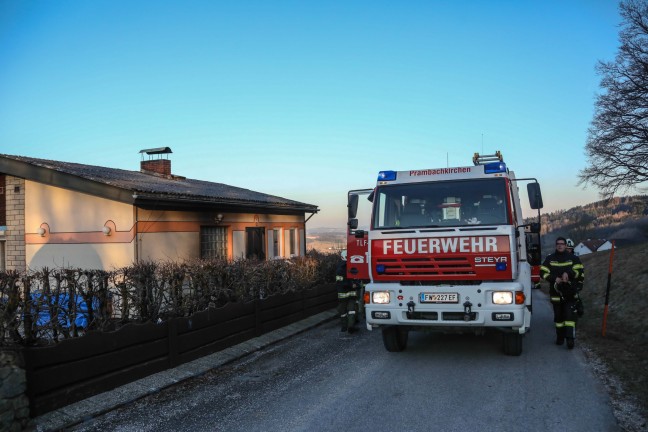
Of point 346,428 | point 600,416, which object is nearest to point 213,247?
point 346,428

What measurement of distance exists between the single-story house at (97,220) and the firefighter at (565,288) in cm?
841

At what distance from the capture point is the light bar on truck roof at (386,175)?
7.64 m

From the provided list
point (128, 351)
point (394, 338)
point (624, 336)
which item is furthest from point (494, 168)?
point (128, 351)

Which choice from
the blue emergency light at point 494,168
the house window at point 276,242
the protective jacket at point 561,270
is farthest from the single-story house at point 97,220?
the protective jacket at point 561,270

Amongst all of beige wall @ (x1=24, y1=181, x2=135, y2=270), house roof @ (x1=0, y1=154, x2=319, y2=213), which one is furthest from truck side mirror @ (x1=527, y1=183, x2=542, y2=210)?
beige wall @ (x1=24, y1=181, x2=135, y2=270)

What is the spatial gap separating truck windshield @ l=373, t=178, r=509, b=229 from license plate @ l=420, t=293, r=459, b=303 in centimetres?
102

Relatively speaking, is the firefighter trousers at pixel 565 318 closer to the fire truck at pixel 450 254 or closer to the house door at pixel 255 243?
the fire truck at pixel 450 254

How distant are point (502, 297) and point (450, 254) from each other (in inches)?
34.5

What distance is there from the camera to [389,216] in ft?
24.0

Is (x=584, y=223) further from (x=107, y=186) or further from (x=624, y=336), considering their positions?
(x=107, y=186)

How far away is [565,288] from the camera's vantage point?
25.2 feet

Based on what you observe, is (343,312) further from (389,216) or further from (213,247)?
(213,247)

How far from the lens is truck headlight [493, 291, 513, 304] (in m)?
6.30

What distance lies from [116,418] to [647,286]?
14.8m
